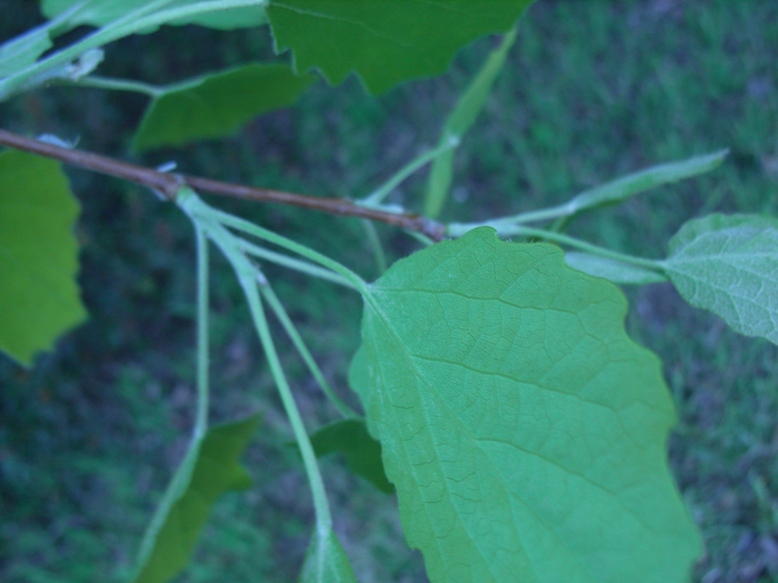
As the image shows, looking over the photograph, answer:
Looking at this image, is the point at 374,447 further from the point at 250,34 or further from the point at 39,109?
the point at 250,34

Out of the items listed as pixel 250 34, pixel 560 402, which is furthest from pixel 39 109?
pixel 560 402

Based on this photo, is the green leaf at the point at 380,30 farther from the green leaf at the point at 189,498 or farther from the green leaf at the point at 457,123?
the green leaf at the point at 189,498

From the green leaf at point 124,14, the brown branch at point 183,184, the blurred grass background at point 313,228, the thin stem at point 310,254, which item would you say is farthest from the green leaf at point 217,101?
the blurred grass background at point 313,228

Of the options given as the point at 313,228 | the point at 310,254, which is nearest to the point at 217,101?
the point at 310,254

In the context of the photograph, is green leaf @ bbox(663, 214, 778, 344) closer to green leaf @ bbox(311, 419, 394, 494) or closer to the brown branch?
the brown branch

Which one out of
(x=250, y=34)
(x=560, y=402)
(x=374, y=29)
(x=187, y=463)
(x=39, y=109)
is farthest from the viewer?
(x=250, y=34)

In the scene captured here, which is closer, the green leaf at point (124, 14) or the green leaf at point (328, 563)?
the green leaf at point (328, 563)

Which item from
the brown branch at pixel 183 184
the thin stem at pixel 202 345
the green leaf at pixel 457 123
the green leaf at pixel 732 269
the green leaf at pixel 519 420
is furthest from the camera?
the green leaf at pixel 457 123
